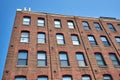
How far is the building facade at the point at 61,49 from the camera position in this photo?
19141 mm

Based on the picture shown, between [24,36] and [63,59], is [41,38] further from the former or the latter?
[63,59]

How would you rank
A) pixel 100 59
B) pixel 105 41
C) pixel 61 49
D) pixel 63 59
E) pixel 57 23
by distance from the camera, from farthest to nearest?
A: pixel 57 23, pixel 105 41, pixel 100 59, pixel 61 49, pixel 63 59

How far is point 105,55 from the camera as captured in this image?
2297cm

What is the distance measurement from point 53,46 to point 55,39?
58.9 inches

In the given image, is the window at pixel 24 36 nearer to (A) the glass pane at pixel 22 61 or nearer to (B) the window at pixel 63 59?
(A) the glass pane at pixel 22 61

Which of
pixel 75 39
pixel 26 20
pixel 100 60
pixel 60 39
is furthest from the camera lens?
pixel 26 20

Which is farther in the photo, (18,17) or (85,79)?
(18,17)

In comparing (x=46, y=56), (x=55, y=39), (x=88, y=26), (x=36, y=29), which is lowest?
(x=46, y=56)

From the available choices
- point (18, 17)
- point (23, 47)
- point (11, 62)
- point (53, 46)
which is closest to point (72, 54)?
point (53, 46)

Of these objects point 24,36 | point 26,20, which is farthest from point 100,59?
point 26,20

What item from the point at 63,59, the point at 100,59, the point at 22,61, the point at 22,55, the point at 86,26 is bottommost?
the point at 22,61

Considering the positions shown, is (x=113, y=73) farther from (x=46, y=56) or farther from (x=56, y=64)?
(x=46, y=56)

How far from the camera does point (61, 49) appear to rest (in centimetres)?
2209

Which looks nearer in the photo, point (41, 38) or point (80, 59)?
point (80, 59)
